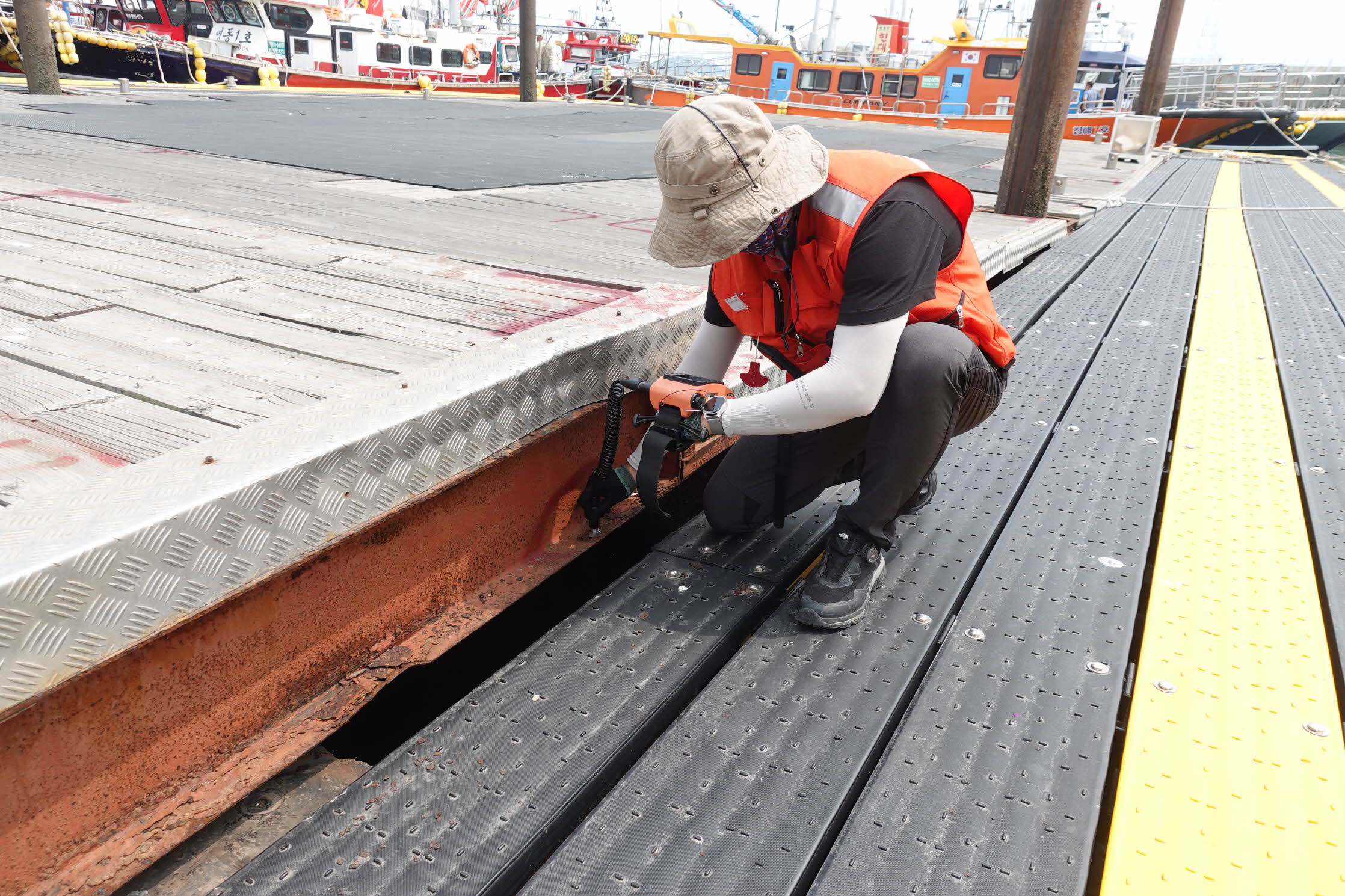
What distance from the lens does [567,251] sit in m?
3.53

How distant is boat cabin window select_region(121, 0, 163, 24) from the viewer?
25375 mm

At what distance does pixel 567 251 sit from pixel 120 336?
5.71 ft

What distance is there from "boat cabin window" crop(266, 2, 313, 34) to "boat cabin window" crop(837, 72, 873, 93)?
15.6 meters

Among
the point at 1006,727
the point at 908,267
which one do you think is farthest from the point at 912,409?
the point at 1006,727

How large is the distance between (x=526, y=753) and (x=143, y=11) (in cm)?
3093

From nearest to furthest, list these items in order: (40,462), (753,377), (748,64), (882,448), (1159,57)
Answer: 1. (40,462)
2. (882,448)
3. (753,377)
4. (1159,57)
5. (748,64)

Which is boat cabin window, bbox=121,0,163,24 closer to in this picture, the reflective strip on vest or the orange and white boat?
the orange and white boat

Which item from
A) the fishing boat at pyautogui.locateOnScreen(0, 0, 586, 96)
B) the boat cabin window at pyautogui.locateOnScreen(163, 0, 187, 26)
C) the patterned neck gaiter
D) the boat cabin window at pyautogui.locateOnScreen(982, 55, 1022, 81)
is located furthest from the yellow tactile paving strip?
the boat cabin window at pyautogui.locateOnScreen(163, 0, 187, 26)

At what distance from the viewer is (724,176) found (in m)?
1.71

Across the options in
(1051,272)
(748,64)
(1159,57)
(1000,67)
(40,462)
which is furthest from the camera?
(748,64)

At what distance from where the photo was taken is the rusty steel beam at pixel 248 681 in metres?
1.27

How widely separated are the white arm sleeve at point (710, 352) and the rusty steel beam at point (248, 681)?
0.92 feet

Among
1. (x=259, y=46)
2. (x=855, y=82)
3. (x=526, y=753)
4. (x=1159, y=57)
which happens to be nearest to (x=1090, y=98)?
(x=855, y=82)

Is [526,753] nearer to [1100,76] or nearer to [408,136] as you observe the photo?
[408,136]
